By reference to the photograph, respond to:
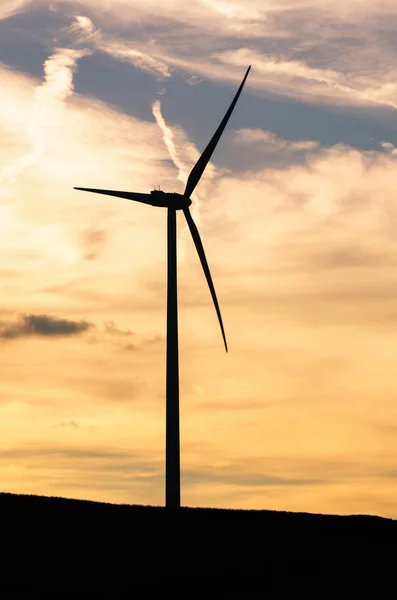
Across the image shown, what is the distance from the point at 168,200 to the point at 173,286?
7335 mm

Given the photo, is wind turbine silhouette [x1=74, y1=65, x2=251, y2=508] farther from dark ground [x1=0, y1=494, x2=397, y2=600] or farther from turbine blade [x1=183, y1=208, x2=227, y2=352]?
dark ground [x1=0, y1=494, x2=397, y2=600]

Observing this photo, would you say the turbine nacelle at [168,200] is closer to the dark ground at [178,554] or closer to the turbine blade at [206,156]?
the turbine blade at [206,156]

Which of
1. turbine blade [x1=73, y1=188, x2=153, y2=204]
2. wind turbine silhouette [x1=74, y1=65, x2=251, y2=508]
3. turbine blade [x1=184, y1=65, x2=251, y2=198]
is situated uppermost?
turbine blade [x1=184, y1=65, x2=251, y2=198]

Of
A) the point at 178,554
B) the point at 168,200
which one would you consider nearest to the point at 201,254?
the point at 168,200

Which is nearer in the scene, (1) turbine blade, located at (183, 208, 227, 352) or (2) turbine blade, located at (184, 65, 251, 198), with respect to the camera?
(1) turbine blade, located at (183, 208, 227, 352)

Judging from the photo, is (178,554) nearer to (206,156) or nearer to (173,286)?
(173,286)

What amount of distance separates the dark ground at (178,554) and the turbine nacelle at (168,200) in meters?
20.9

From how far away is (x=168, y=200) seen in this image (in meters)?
72.1

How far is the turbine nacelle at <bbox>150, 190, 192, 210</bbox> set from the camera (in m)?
72.0

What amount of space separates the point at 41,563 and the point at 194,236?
29.6 m

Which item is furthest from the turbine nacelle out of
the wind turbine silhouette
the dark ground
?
the dark ground

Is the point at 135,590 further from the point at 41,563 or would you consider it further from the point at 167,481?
the point at 167,481

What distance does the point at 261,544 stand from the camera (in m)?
60.1

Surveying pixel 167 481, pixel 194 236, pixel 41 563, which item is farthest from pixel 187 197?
pixel 41 563
